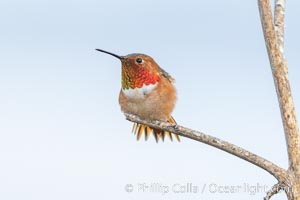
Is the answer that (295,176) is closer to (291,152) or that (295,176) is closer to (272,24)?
(291,152)

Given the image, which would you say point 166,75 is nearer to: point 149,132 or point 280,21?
point 149,132

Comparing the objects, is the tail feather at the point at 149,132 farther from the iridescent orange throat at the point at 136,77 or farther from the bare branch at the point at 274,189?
the bare branch at the point at 274,189

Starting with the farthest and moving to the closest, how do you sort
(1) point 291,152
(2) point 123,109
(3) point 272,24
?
(2) point 123,109 < (3) point 272,24 < (1) point 291,152

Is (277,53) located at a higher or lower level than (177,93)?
lower

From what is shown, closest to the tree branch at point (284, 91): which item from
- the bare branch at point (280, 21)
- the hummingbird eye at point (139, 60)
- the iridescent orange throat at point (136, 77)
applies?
the bare branch at point (280, 21)

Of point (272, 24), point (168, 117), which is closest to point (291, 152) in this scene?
point (272, 24)

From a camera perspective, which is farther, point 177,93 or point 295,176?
point 177,93

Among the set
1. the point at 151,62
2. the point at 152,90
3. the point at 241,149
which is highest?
the point at 151,62

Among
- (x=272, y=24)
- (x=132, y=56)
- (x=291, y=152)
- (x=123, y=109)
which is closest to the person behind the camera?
(x=291, y=152)
